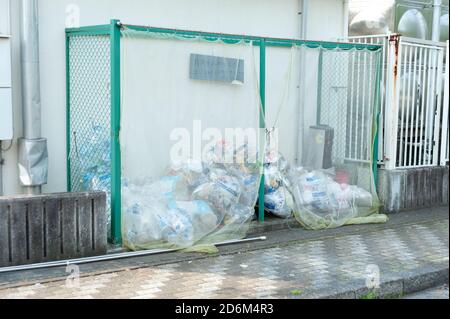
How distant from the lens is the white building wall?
6.49 metres

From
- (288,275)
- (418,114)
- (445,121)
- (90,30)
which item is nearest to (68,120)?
(90,30)

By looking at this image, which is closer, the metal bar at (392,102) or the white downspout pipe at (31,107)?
the white downspout pipe at (31,107)

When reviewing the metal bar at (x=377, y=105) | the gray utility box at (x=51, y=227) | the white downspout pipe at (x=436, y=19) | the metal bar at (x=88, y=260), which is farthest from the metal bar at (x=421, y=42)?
the gray utility box at (x=51, y=227)

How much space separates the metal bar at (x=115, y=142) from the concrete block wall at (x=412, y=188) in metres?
3.92

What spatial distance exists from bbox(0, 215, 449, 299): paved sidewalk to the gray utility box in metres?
0.50

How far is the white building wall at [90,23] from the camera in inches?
255

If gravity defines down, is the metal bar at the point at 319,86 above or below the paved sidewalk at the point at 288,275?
above

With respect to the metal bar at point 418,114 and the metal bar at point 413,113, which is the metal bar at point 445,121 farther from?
the metal bar at point 413,113

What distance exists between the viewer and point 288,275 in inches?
227

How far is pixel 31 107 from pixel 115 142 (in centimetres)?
95

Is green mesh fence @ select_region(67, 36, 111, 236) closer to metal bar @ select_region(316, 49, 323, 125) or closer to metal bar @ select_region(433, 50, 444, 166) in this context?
metal bar @ select_region(316, 49, 323, 125)
